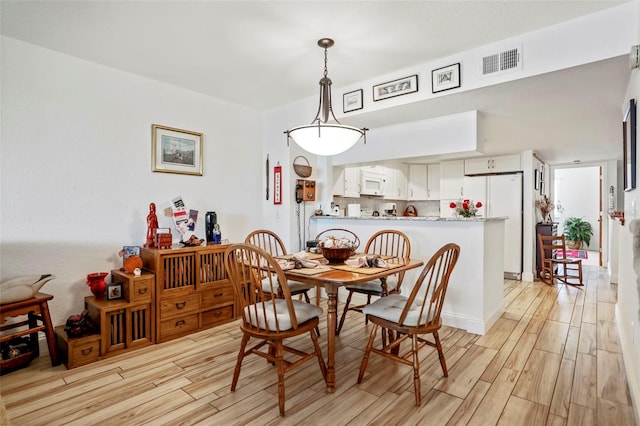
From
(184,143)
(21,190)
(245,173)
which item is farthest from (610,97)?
(21,190)

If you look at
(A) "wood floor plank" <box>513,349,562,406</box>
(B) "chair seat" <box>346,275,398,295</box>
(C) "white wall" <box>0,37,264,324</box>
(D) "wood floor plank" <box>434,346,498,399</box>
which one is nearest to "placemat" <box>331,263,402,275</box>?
(B) "chair seat" <box>346,275,398,295</box>

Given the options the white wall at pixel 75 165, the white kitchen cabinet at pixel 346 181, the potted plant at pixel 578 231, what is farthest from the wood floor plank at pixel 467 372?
the potted plant at pixel 578 231

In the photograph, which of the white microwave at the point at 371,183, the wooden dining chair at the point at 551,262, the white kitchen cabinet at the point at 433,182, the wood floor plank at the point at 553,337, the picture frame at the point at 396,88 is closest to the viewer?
the wood floor plank at the point at 553,337

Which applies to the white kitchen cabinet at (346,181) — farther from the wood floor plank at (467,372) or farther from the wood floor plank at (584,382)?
the wood floor plank at (584,382)

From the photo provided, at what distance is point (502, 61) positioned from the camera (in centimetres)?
246

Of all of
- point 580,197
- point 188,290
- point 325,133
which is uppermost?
point 325,133

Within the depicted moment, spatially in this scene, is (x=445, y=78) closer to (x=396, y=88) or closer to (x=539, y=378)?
(x=396, y=88)

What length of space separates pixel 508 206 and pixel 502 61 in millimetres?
3424

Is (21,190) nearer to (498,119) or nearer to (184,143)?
(184,143)

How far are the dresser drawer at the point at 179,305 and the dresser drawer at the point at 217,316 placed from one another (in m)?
0.14

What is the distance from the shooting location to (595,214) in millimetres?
8508

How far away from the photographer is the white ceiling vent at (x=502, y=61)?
7.87ft

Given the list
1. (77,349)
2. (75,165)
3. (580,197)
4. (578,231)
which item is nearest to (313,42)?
(75,165)

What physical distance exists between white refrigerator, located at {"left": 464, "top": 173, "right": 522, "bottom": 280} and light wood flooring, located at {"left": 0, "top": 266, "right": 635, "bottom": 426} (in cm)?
236
